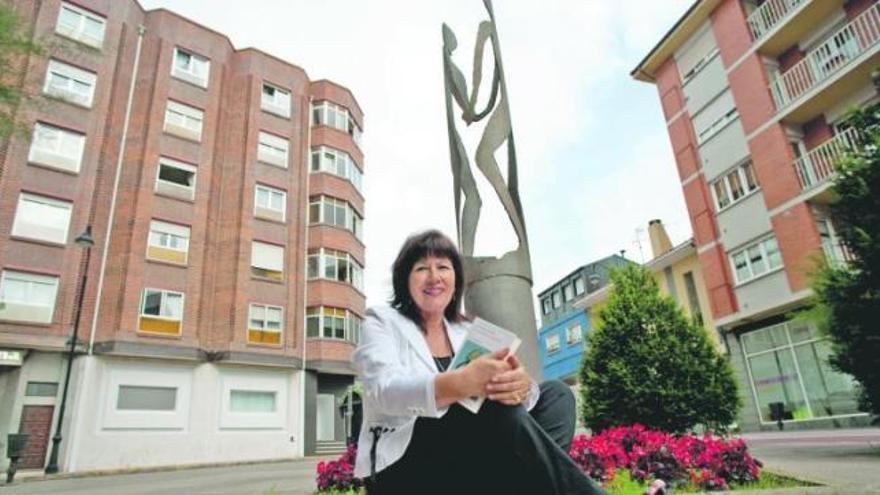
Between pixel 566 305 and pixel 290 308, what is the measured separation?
72.1 ft

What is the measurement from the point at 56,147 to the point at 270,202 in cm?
Answer: 780

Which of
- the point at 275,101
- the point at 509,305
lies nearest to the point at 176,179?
the point at 275,101

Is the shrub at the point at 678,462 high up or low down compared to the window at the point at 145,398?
down

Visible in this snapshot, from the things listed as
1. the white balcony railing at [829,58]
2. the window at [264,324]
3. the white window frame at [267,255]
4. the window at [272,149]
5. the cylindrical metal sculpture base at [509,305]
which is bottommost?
the cylindrical metal sculpture base at [509,305]

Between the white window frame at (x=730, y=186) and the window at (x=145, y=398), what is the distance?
2044cm

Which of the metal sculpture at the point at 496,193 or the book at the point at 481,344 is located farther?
the metal sculpture at the point at 496,193

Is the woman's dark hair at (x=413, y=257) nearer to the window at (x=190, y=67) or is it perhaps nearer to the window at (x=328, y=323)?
the window at (x=328, y=323)

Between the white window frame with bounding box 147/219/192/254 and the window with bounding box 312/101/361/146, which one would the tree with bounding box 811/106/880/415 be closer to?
the white window frame with bounding box 147/219/192/254

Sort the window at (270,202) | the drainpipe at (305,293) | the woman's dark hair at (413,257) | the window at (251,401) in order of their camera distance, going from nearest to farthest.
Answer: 1. the woman's dark hair at (413,257)
2. the window at (251,401)
3. the drainpipe at (305,293)
4. the window at (270,202)

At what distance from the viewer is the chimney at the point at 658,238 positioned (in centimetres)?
2500

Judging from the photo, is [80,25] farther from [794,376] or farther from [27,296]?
[794,376]

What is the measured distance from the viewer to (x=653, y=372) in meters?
6.73

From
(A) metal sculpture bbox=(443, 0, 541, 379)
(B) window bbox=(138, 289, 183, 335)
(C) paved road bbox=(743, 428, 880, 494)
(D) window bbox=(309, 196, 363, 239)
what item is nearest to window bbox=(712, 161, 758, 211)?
(C) paved road bbox=(743, 428, 880, 494)

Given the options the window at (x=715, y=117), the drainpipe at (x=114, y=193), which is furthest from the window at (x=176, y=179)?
the window at (x=715, y=117)
